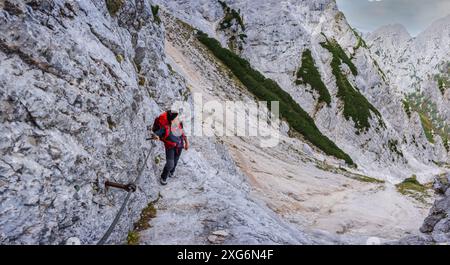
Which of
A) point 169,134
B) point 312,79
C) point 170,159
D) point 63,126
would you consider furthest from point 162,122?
point 312,79

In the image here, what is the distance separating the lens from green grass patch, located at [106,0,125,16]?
52.4ft

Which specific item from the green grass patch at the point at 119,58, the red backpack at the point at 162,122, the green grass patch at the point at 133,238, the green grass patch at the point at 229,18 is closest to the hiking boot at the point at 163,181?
the red backpack at the point at 162,122

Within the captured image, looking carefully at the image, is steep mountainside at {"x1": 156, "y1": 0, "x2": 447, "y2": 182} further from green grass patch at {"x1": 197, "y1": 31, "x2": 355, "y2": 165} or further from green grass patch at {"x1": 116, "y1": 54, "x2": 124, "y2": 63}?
green grass patch at {"x1": 116, "y1": 54, "x2": 124, "y2": 63}

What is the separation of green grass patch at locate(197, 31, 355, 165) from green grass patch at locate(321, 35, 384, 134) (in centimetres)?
1204

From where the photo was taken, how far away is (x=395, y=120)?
88.6m

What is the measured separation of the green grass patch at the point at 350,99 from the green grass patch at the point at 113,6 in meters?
55.8

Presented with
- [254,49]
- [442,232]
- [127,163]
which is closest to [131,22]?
[127,163]

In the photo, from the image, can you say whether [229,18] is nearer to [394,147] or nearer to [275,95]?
[275,95]

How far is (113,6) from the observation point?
16359 millimetres

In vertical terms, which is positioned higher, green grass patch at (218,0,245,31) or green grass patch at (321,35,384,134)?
green grass patch at (218,0,245,31)

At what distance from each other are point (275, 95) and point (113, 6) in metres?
41.2

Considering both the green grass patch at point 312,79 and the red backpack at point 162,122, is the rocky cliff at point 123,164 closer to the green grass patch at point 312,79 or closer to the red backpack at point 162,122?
the red backpack at point 162,122

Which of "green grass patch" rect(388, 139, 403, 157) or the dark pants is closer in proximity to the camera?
the dark pants

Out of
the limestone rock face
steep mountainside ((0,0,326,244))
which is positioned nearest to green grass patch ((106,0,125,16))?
steep mountainside ((0,0,326,244))
